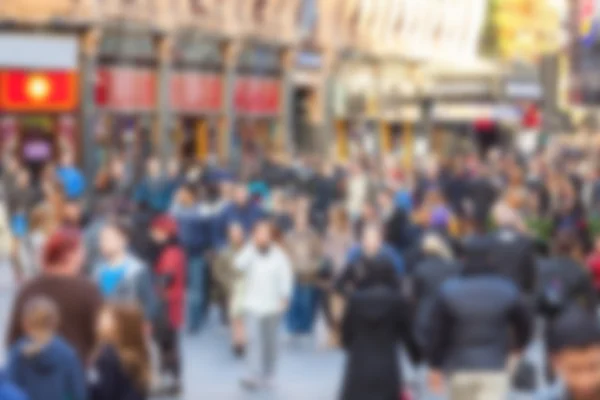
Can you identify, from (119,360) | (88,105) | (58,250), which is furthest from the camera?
(88,105)

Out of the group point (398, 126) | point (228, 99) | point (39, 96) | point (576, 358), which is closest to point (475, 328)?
point (576, 358)

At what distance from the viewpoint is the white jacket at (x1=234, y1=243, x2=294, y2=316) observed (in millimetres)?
16578

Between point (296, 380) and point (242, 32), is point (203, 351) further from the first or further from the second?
point (242, 32)

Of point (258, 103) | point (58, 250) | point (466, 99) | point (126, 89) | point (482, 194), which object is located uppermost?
point (258, 103)

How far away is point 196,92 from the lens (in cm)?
3997

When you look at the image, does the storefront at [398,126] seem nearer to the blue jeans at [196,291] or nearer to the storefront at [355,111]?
the storefront at [355,111]

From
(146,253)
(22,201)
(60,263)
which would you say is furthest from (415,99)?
(60,263)

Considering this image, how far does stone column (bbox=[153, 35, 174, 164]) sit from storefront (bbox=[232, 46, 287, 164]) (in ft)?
9.05

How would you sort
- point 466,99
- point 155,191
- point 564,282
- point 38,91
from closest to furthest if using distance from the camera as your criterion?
point 564,282 → point 155,191 → point 466,99 → point 38,91

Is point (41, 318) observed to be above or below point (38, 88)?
below

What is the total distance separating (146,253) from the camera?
17266 millimetres

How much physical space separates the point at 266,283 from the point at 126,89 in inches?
829

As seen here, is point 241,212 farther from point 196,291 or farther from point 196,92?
point 196,92

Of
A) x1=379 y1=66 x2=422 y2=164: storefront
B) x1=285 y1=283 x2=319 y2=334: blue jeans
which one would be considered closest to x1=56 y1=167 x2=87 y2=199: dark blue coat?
x1=285 y1=283 x2=319 y2=334: blue jeans
